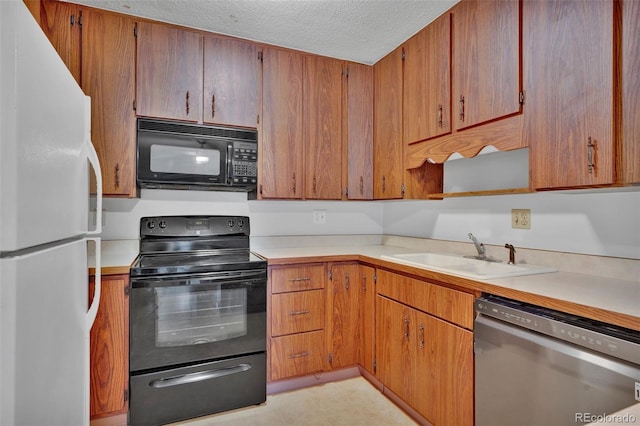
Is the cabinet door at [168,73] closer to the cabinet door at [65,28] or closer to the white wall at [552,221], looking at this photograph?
the cabinet door at [65,28]

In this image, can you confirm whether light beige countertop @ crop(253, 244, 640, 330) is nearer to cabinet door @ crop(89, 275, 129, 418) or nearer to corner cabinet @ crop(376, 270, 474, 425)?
corner cabinet @ crop(376, 270, 474, 425)

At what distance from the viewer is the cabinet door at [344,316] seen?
2.27 metres

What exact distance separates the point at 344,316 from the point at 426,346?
2.27 feet

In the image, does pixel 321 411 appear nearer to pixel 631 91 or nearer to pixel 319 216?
pixel 319 216

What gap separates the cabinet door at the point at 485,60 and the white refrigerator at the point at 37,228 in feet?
5.81

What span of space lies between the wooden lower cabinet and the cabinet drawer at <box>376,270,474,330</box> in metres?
0.04

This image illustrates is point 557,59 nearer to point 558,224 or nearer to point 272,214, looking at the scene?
point 558,224

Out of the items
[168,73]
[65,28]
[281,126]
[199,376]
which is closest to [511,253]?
[281,126]

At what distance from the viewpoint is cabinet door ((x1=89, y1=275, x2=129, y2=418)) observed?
67.2 inches

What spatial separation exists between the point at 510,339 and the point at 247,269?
1398 mm

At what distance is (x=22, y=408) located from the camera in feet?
2.16

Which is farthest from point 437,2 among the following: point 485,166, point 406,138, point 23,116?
point 23,116

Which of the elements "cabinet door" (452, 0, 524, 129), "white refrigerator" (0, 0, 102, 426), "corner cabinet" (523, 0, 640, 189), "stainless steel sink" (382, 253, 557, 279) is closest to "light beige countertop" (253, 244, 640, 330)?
"stainless steel sink" (382, 253, 557, 279)

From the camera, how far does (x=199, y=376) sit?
1877 mm
